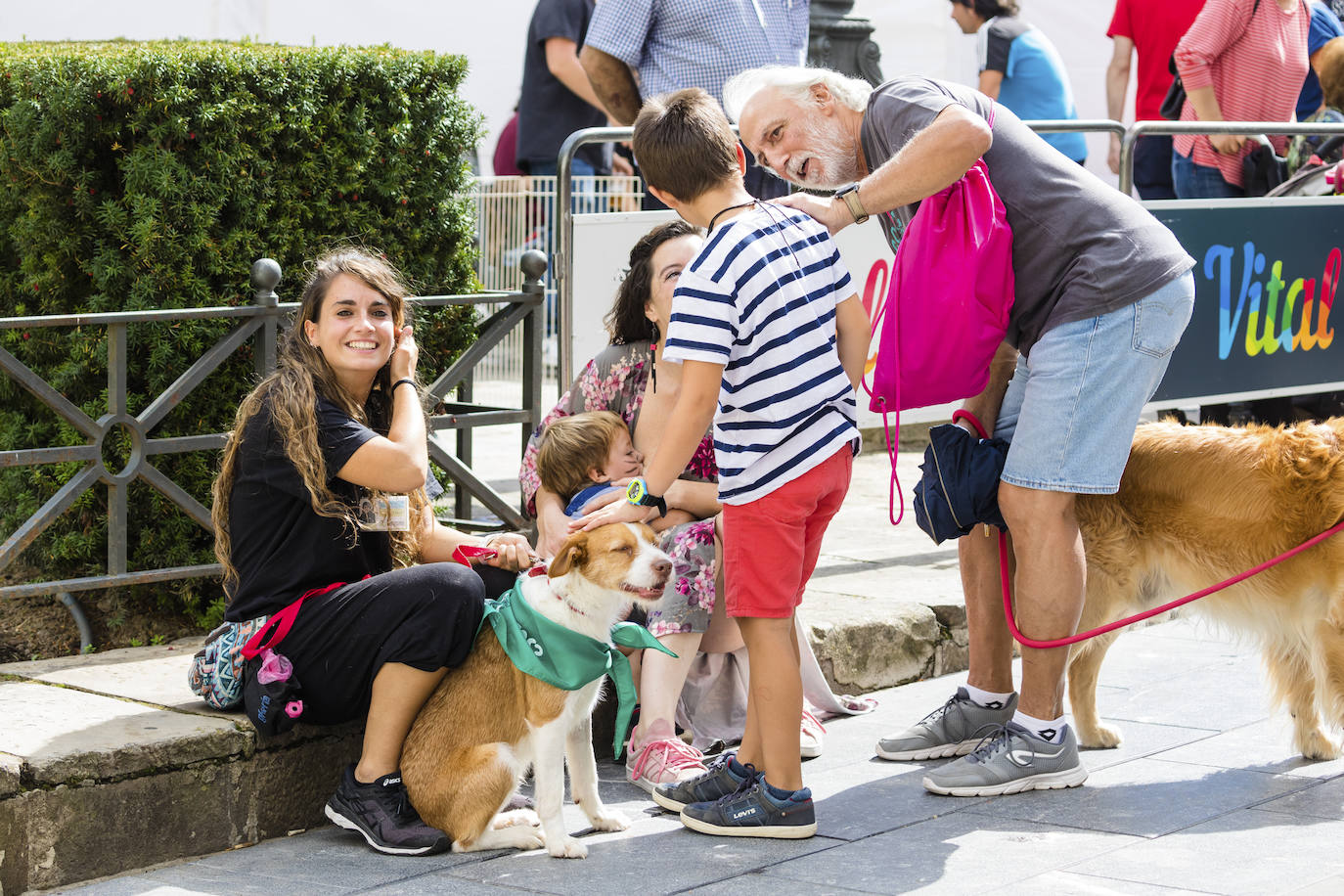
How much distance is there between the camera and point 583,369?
4246 mm

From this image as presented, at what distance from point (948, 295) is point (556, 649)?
3.91ft

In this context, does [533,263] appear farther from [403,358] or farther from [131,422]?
[131,422]

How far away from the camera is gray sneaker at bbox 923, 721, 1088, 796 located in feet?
11.9

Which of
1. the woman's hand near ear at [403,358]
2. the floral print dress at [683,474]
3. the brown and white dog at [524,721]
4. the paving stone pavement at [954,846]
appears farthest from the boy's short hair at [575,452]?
the paving stone pavement at [954,846]

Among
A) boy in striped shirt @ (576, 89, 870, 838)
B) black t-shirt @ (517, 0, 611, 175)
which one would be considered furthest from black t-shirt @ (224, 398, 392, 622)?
black t-shirt @ (517, 0, 611, 175)

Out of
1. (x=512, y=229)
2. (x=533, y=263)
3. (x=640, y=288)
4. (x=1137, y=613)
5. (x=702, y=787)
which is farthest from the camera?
(x=512, y=229)

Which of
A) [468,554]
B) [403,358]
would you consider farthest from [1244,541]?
[403,358]

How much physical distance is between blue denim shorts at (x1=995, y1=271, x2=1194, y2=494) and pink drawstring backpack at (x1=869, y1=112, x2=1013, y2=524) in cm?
15

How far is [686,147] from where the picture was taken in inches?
133

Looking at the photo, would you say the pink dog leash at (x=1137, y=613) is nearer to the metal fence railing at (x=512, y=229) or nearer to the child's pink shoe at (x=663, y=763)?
the child's pink shoe at (x=663, y=763)

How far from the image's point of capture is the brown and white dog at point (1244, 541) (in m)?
3.62

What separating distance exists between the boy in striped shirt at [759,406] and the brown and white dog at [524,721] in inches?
4.4

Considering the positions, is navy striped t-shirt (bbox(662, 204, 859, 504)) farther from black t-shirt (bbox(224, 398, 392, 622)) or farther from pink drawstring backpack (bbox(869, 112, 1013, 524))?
black t-shirt (bbox(224, 398, 392, 622))

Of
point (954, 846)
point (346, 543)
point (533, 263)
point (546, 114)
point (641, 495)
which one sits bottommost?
point (954, 846)
